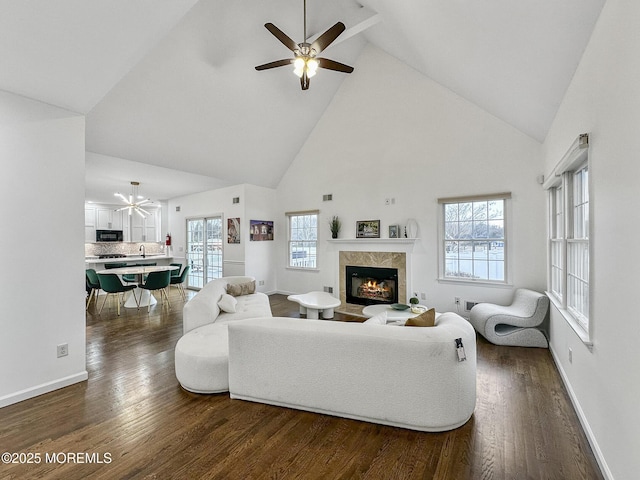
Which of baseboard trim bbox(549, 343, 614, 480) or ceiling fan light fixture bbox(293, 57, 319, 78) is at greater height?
ceiling fan light fixture bbox(293, 57, 319, 78)

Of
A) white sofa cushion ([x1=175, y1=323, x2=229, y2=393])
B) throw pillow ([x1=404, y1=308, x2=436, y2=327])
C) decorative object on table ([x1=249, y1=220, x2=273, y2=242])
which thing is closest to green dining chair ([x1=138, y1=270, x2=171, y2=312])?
decorative object on table ([x1=249, y1=220, x2=273, y2=242])

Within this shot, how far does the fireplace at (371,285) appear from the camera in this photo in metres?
5.30

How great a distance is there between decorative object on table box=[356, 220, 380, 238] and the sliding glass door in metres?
3.63

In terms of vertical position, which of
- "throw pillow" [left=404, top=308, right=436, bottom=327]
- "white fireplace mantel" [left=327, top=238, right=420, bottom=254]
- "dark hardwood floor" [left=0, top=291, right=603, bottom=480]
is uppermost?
"white fireplace mantel" [left=327, top=238, right=420, bottom=254]

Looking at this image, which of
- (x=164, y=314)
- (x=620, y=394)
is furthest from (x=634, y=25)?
(x=164, y=314)

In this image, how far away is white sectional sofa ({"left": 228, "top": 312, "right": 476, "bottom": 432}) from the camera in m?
2.00

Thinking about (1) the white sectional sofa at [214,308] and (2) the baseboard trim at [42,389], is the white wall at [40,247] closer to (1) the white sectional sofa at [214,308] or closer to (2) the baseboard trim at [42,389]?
(2) the baseboard trim at [42,389]

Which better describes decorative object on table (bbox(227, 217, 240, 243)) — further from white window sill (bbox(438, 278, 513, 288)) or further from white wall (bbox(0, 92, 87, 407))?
white window sill (bbox(438, 278, 513, 288))

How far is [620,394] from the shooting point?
1.47 meters

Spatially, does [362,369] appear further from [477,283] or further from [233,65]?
[233,65]

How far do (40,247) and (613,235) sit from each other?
431cm

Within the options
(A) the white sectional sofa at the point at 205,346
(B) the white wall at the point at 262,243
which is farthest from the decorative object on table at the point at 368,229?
(A) the white sectional sofa at the point at 205,346

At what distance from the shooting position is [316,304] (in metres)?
4.59

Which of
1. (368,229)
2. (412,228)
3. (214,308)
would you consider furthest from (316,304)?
(412,228)
